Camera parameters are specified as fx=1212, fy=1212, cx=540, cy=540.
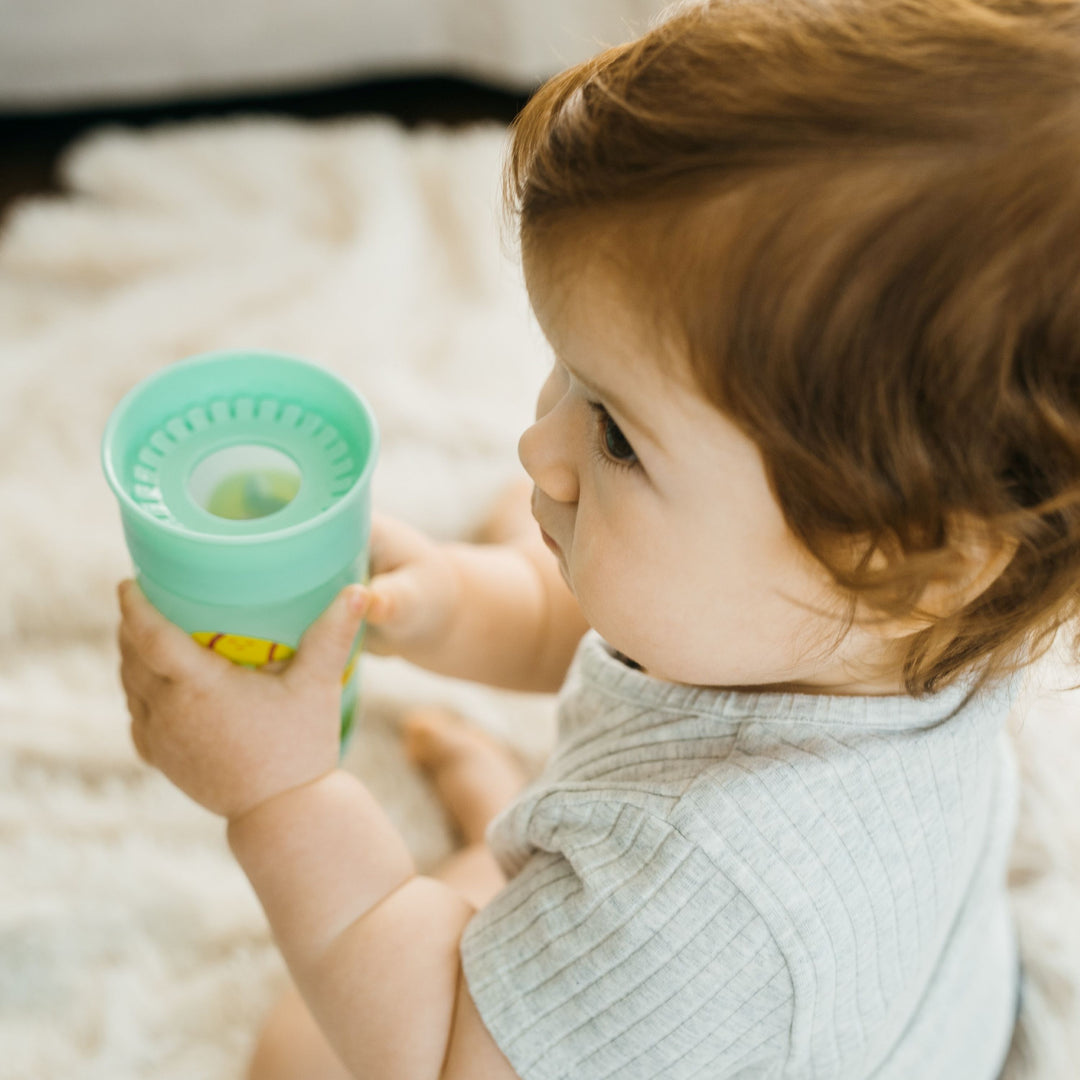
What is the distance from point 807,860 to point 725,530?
0.54 feet

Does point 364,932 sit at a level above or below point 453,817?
above

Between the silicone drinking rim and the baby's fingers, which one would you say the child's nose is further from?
the baby's fingers

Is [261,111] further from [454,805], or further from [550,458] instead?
[550,458]

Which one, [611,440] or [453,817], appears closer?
[611,440]

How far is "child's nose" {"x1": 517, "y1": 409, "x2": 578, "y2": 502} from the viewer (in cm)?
56

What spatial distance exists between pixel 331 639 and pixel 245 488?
0.09 m

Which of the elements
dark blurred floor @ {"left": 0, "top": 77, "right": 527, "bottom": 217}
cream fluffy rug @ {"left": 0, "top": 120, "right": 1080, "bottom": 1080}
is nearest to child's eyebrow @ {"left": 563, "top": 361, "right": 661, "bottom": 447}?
cream fluffy rug @ {"left": 0, "top": 120, "right": 1080, "bottom": 1080}

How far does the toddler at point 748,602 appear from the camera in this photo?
1.40 feet

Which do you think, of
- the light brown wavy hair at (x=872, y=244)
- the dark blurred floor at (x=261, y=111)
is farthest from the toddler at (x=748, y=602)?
the dark blurred floor at (x=261, y=111)

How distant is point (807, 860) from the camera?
559mm

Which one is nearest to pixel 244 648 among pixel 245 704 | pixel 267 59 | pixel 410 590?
pixel 245 704

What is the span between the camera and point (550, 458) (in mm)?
564

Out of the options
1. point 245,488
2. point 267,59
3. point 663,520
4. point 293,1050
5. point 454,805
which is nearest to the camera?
point 663,520

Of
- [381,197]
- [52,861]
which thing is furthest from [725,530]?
[381,197]
